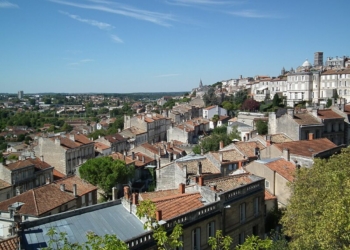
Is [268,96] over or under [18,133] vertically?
over

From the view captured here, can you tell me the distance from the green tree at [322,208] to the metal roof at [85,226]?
774cm

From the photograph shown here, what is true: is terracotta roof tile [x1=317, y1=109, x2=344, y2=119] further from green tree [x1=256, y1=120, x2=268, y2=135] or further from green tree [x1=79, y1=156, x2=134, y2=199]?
green tree [x1=79, y1=156, x2=134, y2=199]

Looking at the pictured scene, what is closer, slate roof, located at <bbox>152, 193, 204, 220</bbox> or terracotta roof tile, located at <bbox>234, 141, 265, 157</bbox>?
slate roof, located at <bbox>152, 193, 204, 220</bbox>

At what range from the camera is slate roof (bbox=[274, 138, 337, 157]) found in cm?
3598

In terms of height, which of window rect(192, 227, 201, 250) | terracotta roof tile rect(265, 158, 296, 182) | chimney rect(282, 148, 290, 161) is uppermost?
chimney rect(282, 148, 290, 161)

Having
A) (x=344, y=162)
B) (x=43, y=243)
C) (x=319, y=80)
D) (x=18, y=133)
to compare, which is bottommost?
(x=18, y=133)

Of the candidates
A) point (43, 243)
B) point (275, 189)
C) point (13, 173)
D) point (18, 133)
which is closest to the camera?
point (43, 243)

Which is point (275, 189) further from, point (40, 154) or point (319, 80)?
point (319, 80)

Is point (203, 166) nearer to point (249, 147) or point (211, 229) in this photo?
point (249, 147)

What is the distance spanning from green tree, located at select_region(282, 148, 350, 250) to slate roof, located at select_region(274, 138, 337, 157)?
9783 mm

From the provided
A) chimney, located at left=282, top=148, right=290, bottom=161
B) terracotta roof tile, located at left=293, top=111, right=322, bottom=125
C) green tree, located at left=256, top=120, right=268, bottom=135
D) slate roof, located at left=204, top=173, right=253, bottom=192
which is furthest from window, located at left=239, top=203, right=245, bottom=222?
green tree, located at left=256, top=120, right=268, bottom=135

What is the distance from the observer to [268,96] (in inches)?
4134

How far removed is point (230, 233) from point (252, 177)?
5.82 meters

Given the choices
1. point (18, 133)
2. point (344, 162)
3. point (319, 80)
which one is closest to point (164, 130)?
point (319, 80)
